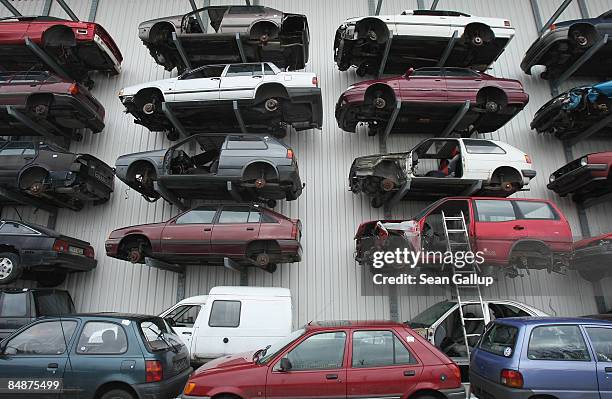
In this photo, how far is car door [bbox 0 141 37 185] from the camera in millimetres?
9570

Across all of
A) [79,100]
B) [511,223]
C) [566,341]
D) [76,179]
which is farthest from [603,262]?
[79,100]

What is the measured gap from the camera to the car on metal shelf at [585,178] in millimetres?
9438

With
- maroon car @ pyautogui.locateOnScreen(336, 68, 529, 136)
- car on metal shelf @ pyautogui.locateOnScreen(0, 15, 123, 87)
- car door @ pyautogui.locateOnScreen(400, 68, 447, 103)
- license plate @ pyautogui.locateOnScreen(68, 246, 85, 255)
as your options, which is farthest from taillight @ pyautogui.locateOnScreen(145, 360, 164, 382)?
car on metal shelf @ pyautogui.locateOnScreen(0, 15, 123, 87)

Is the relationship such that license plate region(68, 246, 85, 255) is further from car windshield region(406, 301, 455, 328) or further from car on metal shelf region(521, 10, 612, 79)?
car on metal shelf region(521, 10, 612, 79)

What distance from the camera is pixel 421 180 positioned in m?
9.32

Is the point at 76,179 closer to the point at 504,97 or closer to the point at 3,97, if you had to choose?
the point at 3,97

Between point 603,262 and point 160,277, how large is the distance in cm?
1049

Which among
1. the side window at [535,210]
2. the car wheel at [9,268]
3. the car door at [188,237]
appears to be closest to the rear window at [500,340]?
the side window at [535,210]

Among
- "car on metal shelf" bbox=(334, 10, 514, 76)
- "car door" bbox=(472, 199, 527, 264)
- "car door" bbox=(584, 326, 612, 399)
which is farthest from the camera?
"car on metal shelf" bbox=(334, 10, 514, 76)

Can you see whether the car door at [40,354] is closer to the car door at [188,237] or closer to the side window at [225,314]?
the side window at [225,314]

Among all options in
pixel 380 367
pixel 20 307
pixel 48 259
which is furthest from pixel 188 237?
A: pixel 380 367

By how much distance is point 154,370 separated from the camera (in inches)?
197

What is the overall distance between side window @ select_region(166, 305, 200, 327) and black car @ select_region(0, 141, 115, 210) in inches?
165

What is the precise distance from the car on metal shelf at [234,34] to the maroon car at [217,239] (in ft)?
16.6
